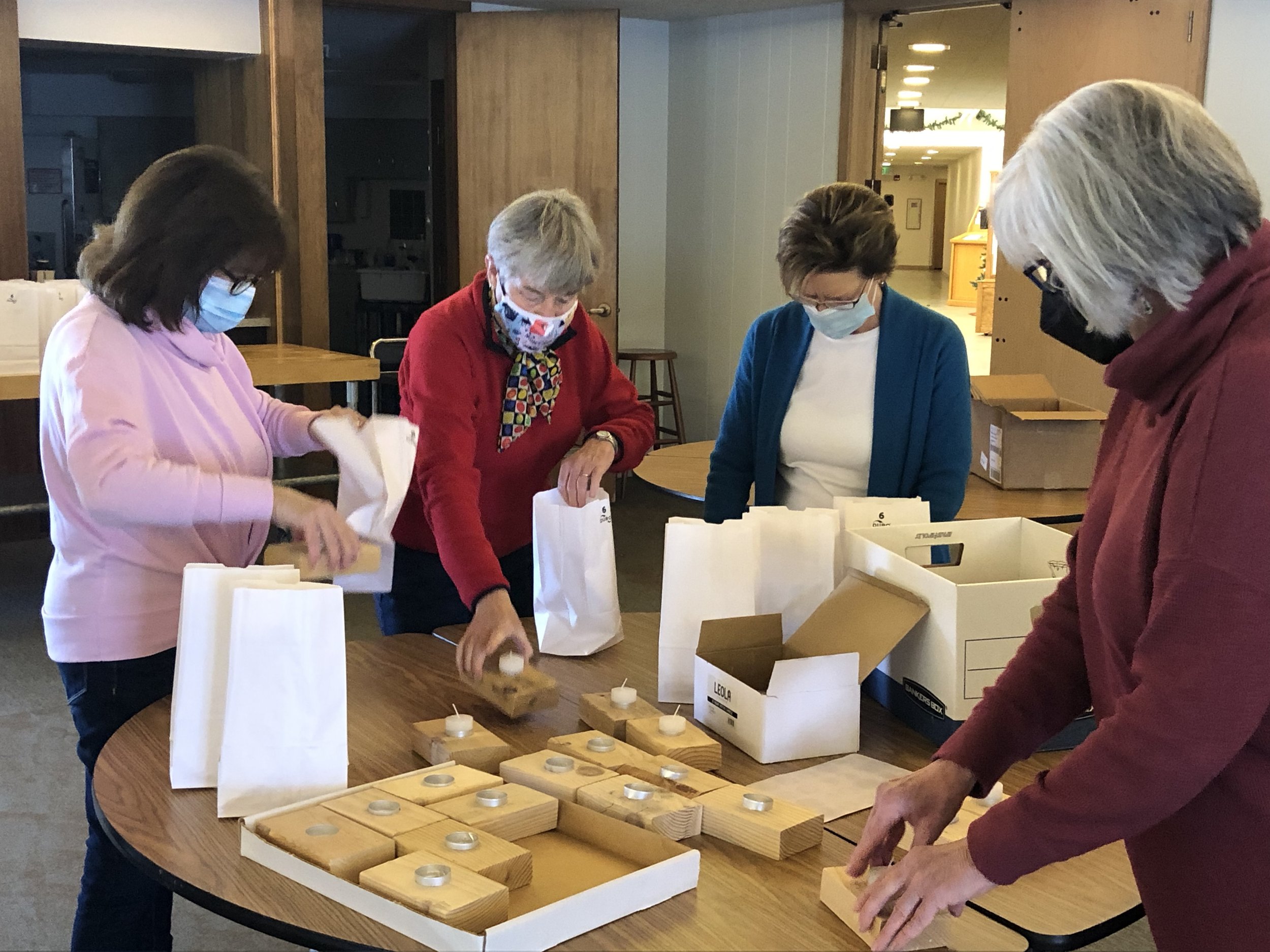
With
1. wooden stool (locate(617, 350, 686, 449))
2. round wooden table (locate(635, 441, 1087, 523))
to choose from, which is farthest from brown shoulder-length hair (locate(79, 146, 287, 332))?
wooden stool (locate(617, 350, 686, 449))

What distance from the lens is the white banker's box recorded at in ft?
5.25

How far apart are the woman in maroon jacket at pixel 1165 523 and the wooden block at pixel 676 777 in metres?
0.31

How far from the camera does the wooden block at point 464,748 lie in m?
1.50

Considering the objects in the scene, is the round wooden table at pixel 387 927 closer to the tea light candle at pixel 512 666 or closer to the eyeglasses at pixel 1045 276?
the tea light candle at pixel 512 666

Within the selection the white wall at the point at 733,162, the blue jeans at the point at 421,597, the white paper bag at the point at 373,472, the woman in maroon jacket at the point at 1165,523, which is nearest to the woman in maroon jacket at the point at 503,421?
the blue jeans at the point at 421,597

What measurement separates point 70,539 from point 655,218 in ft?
19.3

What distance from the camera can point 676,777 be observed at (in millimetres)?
1429

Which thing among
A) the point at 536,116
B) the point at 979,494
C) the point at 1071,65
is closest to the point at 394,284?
the point at 536,116

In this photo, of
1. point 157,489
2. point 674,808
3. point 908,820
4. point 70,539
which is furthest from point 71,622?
point 908,820

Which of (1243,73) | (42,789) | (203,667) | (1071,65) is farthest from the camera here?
(1071,65)

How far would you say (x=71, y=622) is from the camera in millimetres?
1694

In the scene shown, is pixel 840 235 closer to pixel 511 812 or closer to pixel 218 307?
pixel 218 307

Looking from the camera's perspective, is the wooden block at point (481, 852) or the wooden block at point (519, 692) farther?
the wooden block at point (519, 692)

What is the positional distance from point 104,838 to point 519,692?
619 mm
